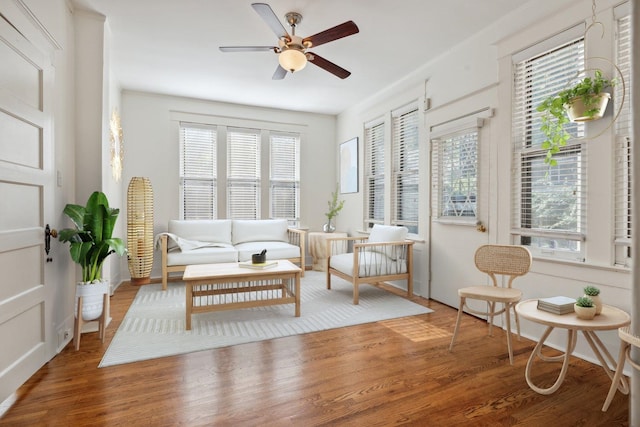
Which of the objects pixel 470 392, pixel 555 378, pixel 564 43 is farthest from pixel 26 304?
pixel 564 43

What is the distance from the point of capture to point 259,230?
5.31 meters

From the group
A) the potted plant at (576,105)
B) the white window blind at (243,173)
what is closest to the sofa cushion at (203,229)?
the white window blind at (243,173)

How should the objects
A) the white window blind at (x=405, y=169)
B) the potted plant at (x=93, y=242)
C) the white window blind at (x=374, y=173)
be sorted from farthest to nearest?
the white window blind at (x=374, y=173), the white window blind at (x=405, y=169), the potted plant at (x=93, y=242)

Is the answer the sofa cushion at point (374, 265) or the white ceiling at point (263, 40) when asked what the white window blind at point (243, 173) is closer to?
the white ceiling at point (263, 40)

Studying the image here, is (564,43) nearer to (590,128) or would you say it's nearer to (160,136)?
(590,128)

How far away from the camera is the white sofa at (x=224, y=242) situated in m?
4.38

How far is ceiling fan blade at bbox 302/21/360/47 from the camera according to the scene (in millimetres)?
2406

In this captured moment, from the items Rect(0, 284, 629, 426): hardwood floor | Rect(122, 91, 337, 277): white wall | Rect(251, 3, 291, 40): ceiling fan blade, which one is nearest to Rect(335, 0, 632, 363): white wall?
Rect(0, 284, 629, 426): hardwood floor

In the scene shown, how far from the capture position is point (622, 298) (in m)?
2.16

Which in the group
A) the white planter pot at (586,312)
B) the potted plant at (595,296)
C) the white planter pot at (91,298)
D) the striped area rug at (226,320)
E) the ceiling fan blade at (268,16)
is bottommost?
the striped area rug at (226,320)

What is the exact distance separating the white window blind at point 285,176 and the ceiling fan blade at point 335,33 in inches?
129

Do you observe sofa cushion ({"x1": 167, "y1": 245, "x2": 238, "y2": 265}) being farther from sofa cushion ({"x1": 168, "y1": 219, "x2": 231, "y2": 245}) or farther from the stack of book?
the stack of book

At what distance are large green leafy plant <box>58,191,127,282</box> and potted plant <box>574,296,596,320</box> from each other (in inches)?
120

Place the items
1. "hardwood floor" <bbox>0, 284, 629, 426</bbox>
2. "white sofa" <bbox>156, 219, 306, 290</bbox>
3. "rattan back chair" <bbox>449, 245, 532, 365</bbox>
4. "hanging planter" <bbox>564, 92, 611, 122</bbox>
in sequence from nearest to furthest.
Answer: "hardwood floor" <bbox>0, 284, 629, 426</bbox> < "hanging planter" <bbox>564, 92, 611, 122</bbox> < "rattan back chair" <bbox>449, 245, 532, 365</bbox> < "white sofa" <bbox>156, 219, 306, 290</bbox>
